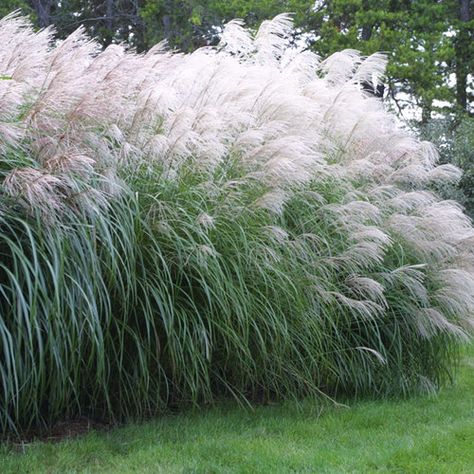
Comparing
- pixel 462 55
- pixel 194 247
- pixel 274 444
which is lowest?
pixel 274 444

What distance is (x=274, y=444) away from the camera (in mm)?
3406

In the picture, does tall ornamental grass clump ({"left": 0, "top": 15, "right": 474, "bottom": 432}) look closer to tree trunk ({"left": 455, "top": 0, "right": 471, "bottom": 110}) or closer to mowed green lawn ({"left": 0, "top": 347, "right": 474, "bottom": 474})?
mowed green lawn ({"left": 0, "top": 347, "right": 474, "bottom": 474})

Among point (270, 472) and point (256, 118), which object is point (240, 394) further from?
point (256, 118)

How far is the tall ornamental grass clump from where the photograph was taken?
316 centimetres

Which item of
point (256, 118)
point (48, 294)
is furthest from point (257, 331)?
point (256, 118)

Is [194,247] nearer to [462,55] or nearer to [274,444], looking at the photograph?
[274,444]

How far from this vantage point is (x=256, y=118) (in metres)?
4.86

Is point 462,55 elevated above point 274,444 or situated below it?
above

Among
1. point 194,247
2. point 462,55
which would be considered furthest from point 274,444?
point 462,55

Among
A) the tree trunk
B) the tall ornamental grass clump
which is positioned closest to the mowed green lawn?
the tall ornamental grass clump

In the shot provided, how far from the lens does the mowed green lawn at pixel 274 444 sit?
3.08 meters

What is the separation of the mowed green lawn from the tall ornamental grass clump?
16cm

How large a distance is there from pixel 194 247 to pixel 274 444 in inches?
41.0

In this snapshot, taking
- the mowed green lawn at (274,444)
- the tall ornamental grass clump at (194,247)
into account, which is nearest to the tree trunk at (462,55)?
the tall ornamental grass clump at (194,247)
